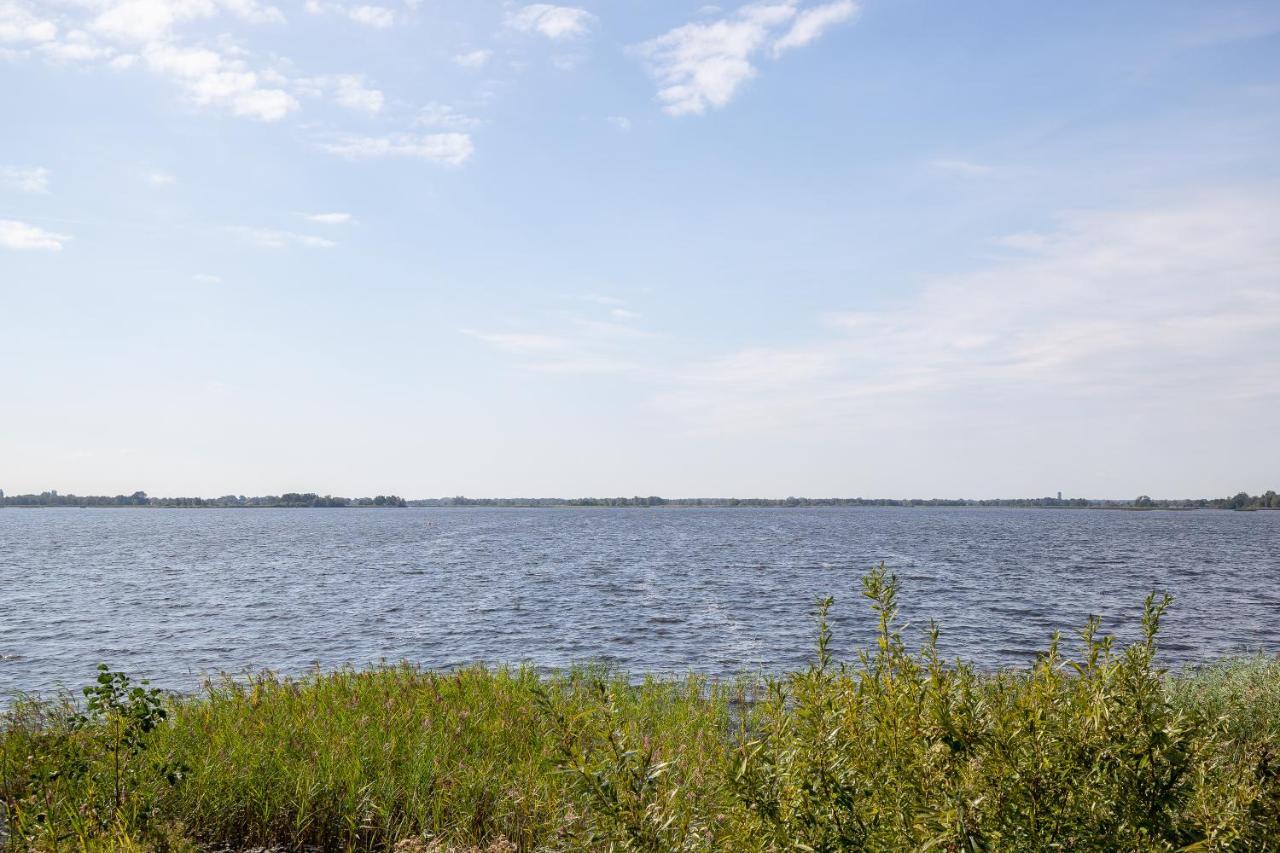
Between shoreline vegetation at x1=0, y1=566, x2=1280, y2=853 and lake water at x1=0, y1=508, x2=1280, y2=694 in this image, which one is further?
lake water at x1=0, y1=508, x2=1280, y2=694

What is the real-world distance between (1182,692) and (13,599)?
5374cm

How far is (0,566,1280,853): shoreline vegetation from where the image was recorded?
399 centimetres

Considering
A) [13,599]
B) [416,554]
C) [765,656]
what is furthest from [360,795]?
[416,554]

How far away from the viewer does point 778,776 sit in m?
4.27

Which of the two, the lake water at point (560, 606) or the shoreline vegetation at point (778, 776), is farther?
the lake water at point (560, 606)

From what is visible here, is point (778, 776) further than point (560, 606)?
No

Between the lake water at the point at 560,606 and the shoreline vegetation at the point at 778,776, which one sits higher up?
the shoreline vegetation at the point at 778,776

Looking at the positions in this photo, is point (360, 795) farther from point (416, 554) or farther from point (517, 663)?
point (416, 554)

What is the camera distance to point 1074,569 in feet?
202

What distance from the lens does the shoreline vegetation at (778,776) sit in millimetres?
3990

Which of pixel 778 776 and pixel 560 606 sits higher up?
pixel 778 776

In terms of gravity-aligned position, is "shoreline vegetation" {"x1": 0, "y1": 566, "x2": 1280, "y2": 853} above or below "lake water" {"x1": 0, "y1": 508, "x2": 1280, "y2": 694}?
above

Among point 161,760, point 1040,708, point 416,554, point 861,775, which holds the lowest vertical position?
point 416,554

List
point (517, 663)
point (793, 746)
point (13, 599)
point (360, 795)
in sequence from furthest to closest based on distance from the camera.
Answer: point (13, 599) < point (517, 663) < point (360, 795) < point (793, 746)
